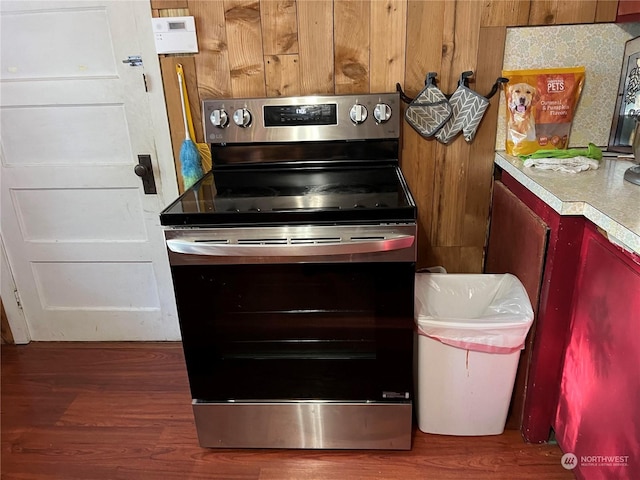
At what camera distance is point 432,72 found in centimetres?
164

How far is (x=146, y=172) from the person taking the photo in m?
1.87

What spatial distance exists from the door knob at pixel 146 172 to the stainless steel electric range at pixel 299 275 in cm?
31

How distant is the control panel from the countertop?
0.47 meters

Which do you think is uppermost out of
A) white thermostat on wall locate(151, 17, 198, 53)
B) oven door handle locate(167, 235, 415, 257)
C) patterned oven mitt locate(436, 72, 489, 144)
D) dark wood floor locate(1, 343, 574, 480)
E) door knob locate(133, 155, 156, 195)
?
white thermostat on wall locate(151, 17, 198, 53)

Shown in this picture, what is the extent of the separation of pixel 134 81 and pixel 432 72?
3.59 feet

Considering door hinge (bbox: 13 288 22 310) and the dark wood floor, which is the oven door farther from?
door hinge (bbox: 13 288 22 310)

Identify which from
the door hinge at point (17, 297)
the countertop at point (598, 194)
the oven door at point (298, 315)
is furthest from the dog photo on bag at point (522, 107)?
the door hinge at point (17, 297)

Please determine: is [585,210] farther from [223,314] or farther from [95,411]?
[95,411]

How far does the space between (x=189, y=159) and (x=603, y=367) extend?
1447mm

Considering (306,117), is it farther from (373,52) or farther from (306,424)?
(306,424)

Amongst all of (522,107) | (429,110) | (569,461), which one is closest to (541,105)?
(522,107)

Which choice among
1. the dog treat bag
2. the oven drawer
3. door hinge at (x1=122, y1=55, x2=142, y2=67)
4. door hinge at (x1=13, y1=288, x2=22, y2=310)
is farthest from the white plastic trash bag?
door hinge at (x1=13, y1=288, x2=22, y2=310)

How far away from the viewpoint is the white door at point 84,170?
1.72 meters

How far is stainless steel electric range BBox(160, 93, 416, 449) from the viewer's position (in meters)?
1.25
